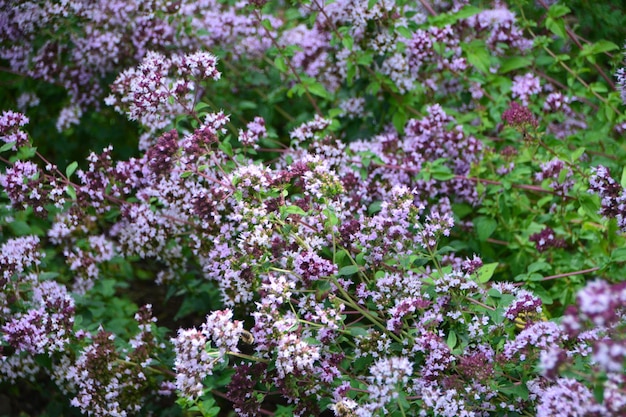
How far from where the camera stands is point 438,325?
3.16m

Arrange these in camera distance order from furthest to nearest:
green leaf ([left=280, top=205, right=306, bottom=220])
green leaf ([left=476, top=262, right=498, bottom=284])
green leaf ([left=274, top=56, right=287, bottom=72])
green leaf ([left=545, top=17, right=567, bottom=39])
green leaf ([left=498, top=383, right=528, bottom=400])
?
1. green leaf ([left=274, top=56, right=287, bottom=72])
2. green leaf ([left=545, top=17, right=567, bottom=39])
3. green leaf ([left=476, top=262, right=498, bottom=284])
4. green leaf ([left=280, top=205, right=306, bottom=220])
5. green leaf ([left=498, top=383, right=528, bottom=400])

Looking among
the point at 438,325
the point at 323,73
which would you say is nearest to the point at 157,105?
the point at 438,325

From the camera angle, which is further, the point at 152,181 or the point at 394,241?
the point at 152,181

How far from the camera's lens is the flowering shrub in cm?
286

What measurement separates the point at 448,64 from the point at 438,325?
221 cm

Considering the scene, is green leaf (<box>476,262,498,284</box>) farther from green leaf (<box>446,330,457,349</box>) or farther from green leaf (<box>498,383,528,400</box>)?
green leaf (<box>498,383,528,400</box>)

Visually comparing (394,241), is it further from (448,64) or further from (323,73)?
(323,73)

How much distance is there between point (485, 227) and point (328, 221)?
1375 mm

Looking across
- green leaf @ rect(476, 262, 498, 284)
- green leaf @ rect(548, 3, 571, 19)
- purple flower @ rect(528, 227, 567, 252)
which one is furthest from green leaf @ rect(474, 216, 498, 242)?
green leaf @ rect(548, 3, 571, 19)

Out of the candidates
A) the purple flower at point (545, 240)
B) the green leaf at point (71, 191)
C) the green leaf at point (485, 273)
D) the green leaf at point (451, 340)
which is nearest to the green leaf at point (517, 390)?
the green leaf at point (451, 340)

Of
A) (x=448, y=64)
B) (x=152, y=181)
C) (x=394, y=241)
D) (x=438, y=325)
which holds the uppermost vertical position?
(x=448, y=64)

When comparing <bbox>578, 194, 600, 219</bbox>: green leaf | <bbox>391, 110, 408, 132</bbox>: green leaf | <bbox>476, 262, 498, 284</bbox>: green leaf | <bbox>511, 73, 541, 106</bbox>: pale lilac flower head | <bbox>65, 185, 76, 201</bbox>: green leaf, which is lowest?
<bbox>476, 262, 498, 284</bbox>: green leaf

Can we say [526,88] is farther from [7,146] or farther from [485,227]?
[7,146]

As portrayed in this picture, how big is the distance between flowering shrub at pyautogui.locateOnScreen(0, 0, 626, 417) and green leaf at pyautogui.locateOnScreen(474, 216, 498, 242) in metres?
0.07
